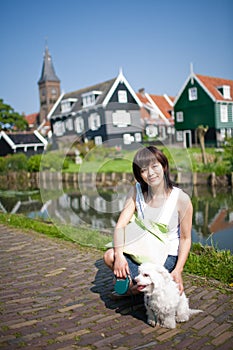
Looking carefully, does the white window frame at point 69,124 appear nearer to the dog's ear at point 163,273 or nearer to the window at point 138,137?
the window at point 138,137

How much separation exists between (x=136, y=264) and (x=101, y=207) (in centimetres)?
228

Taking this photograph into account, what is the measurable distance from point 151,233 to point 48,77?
68.1 metres

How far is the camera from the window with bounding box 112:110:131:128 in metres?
3.27

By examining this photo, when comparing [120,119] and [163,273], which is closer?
[163,273]

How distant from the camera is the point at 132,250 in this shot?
2.78 metres

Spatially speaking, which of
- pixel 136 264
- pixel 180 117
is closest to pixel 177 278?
pixel 136 264

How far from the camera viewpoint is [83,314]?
115 inches

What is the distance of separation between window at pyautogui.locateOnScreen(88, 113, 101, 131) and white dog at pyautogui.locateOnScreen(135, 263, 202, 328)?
1561mm

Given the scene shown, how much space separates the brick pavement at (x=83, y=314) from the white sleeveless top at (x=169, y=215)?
1.94ft

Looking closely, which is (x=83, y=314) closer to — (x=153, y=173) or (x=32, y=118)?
(x=153, y=173)

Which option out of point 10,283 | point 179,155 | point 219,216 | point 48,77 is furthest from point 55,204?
point 48,77

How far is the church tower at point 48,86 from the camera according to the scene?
216 feet

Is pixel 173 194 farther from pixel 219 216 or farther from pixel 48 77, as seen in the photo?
pixel 48 77

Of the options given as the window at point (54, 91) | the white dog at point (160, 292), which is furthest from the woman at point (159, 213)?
the window at point (54, 91)
